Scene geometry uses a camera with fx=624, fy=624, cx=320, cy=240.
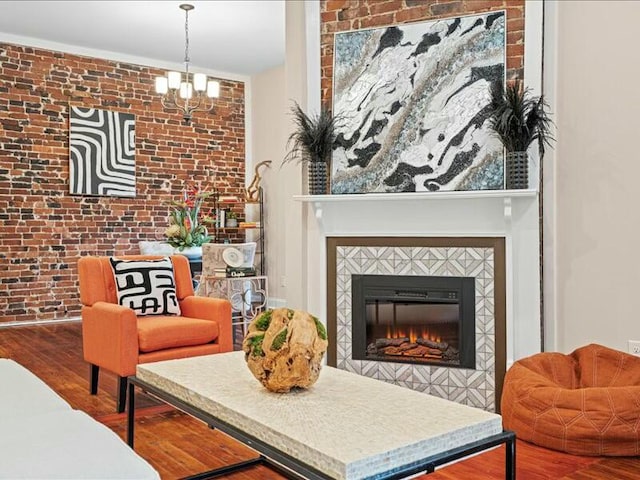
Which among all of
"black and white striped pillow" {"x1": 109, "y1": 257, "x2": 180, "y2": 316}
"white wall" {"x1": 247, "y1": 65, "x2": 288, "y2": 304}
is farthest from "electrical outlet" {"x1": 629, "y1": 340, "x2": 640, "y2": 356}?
"white wall" {"x1": 247, "y1": 65, "x2": 288, "y2": 304}

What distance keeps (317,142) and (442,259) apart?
1138 mm

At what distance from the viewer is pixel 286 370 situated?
6.50 feet

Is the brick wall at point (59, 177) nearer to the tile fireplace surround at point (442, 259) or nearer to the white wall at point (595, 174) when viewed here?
the tile fireplace surround at point (442, 259)

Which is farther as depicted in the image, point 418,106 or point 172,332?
point 418,106

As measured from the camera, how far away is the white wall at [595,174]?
3.48 meters

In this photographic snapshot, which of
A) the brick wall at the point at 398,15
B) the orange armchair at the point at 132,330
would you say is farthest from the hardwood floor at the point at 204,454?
the brick wall at the point at 398,15

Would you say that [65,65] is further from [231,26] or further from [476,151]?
[476,151]

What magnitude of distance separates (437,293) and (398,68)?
1488mm

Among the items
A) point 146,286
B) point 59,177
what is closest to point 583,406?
point 146,286

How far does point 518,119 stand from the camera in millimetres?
3518

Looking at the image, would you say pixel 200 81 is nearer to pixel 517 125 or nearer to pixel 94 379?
pixel 94 379

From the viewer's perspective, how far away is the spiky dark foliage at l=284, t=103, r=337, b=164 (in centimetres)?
420

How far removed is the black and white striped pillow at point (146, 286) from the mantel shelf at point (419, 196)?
104 cm

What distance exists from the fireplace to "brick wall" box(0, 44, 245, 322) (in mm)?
4050
